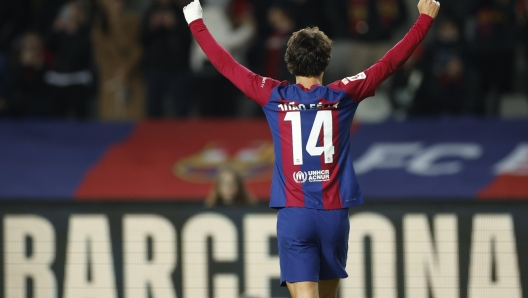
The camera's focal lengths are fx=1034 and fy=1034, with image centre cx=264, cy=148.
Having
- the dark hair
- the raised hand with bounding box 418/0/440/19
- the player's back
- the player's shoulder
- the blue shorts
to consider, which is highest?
the raised hand with bounding box 418/0/440/19

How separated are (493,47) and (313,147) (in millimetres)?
7748

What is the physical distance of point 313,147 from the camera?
558 cm

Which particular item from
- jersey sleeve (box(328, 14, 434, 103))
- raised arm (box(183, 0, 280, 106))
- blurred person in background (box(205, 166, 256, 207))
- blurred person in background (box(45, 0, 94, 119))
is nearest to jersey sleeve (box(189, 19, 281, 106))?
raised arm (box(183, 0, 280, 106))

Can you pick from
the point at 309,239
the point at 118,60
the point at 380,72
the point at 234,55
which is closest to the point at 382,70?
the point at 380,72

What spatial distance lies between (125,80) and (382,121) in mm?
3322

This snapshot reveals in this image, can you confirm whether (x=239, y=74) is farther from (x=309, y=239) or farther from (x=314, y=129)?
(x=309, y=239)

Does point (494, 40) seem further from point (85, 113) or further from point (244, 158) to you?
point (85, 113)

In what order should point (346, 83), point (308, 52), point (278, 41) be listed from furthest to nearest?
point (278, 41) < point (346, 83) < point (308, 52)

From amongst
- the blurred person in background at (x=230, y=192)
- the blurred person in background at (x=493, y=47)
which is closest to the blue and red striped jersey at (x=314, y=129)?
the blurred person in background at (x=230, y=192)

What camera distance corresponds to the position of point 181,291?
747cm

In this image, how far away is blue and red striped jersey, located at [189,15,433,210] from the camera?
557cm

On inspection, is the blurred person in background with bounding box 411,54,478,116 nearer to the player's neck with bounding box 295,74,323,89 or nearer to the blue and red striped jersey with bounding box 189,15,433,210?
the blue and red striped jersey with bounding box 189,15,433,210

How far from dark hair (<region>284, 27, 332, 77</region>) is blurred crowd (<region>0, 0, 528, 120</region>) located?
22.2ft

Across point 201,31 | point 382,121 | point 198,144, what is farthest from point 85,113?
point 201,31
